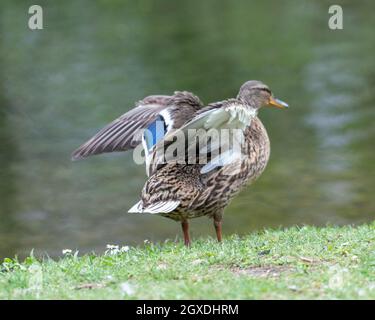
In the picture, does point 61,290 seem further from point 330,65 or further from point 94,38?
point 94,38

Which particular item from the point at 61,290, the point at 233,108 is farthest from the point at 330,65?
the point at 61,290

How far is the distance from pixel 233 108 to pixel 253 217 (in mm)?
5506

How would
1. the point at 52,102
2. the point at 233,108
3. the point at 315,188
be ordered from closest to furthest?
1. the point at 233,108
2. the point at 315,188
3. the point at 52,102

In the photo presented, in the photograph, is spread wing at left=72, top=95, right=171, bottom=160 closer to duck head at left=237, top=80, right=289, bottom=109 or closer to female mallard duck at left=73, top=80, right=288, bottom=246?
female mallard duck at left=73, top=80, right=288, bottom=246

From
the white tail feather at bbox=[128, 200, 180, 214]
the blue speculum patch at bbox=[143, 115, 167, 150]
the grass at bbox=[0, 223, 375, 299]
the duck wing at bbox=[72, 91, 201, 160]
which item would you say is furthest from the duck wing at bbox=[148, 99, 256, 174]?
the grass at bbox=[0, 223, 375, 299]

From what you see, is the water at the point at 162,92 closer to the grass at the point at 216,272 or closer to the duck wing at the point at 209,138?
the duck wing at the point at 209,138

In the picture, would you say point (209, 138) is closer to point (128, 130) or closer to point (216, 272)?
point (128, 130)

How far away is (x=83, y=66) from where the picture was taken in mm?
20359

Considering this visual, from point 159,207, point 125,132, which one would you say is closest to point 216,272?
point 159,207

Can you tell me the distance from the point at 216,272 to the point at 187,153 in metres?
1.89

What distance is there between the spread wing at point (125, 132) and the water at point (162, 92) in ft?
11.4

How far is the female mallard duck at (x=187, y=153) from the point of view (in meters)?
7.54

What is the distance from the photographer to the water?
41.5 ft
